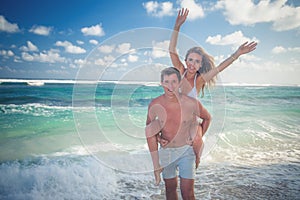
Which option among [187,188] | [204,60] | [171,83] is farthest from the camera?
[204,60]

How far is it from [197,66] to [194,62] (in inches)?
2.5

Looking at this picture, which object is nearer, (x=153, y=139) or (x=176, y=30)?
(x=153, y=139)

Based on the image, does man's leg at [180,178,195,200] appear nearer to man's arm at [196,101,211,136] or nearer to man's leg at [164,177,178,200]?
man's leg at [164,177,178,200]

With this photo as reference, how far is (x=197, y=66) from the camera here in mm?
2867

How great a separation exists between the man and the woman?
4.5 inches

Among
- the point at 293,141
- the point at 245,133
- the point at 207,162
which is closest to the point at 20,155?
the point at 207,162

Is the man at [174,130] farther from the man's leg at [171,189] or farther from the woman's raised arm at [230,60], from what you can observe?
the woman's raised arm at [230,60]

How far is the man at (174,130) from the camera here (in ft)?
8.41

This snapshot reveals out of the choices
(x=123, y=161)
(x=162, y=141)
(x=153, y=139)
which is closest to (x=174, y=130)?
(x=162, y=141)

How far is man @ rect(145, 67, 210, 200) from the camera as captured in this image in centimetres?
256

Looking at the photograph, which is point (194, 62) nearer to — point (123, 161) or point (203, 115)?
point (203, 115)

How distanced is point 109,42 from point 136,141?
5.32 metres

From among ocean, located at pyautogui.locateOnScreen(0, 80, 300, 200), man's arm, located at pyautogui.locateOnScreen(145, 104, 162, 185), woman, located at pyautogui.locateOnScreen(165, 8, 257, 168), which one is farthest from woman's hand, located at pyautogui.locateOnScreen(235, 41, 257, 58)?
man's arm, located at pyautogui.locateOnScreen(145, 104, 162, 185)

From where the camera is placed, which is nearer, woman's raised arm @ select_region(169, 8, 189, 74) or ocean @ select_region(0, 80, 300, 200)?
woman's raised arm @ select_region(169, 8, 189, 74)
